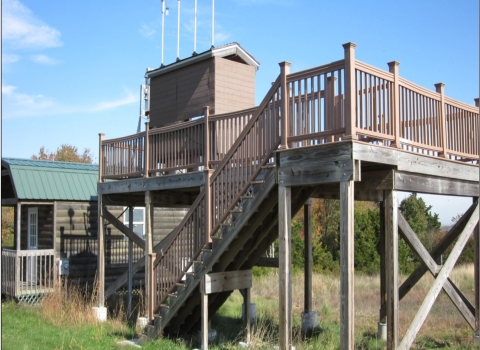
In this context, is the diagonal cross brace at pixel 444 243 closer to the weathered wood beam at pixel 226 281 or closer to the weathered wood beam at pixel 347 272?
the weathered wood beam at pixel 226 281

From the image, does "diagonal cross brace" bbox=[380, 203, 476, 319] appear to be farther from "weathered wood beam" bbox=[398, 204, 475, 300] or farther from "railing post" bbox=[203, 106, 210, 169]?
"railing post" bbox=[203, 106, 210, 169]

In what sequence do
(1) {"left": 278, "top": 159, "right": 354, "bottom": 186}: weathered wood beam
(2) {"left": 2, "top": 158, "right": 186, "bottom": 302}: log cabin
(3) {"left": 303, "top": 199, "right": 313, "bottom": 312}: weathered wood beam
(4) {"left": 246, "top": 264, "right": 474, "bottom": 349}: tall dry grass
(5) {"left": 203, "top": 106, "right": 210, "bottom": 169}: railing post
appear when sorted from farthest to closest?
(2) {"left": 2, "top": 158, "right": 186, "bottom": 302}: log cabin → (3) {"left": 303, "top": 199, "right": 313, "bottom": 312}: weathered wood beam → (4) {"left": 246, "top": 264, "right": 474, "bottom": 349}: tall dry grass → (5) {"left": 203, "top": 106, "right": 210, "bottom": 169}: railing post → (1) {"left": 278, "top": 159, "right": 354, "bottom": 186}: weathered wood beam

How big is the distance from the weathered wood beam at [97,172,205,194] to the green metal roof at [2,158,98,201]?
2383 mm

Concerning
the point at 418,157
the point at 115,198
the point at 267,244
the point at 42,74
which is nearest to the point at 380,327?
the point at 267,244

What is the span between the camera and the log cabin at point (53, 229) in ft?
49.5

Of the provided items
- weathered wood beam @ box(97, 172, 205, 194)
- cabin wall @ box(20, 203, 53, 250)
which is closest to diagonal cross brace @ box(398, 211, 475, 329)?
weathered wood beam @ box(97, 172, 205, 194)

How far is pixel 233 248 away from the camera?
31.3ft

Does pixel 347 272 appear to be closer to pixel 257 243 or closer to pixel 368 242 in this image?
pixel 257 243

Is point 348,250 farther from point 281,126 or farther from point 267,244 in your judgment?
point 267,244

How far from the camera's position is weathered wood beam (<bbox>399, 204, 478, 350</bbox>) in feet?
27.1

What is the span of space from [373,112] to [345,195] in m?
1.34

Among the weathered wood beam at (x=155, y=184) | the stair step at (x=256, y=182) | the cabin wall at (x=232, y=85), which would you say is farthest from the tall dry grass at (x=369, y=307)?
the cabin wall at (x=232, y=85)

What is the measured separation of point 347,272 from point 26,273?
1037cm

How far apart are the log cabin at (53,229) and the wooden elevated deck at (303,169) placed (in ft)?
16.2
